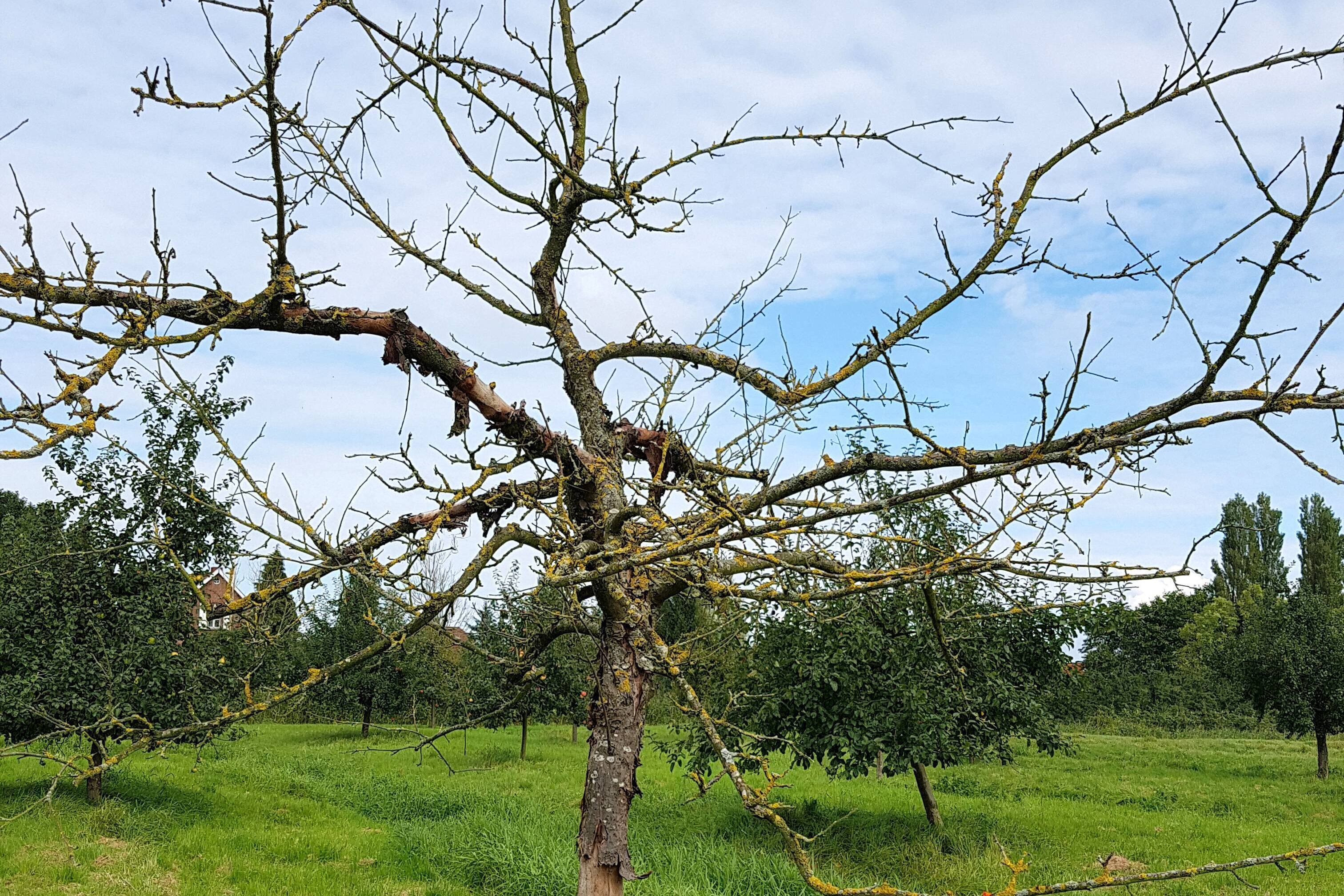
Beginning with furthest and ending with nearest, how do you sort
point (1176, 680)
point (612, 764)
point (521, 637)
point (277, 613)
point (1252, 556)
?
point (1252, 556) < point (1176, 680) < point (521, 637) < point (277, 613) < point (612, 764)

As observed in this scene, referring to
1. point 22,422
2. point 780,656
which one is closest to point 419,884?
point 780,656

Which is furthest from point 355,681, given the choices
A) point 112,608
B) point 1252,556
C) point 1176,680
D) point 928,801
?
point 1252,556

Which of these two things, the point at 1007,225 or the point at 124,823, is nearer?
the point at 1007,225

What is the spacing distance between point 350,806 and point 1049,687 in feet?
36.4

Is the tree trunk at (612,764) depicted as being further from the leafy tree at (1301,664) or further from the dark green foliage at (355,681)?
the leafy tree at (1301,664)

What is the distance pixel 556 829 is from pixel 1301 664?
1747 centimetres

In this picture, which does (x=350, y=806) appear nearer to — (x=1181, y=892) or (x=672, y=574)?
(x=1181, y=892)

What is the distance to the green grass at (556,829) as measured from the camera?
359 inches

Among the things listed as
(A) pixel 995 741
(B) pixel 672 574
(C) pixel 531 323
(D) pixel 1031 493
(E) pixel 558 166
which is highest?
(E) pixel 558 166

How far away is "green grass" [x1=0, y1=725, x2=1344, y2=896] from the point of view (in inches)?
359

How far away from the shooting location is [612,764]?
339 centimetres

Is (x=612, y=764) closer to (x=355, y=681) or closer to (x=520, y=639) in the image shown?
(x=520, y=639)

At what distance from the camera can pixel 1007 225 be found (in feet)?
9.60

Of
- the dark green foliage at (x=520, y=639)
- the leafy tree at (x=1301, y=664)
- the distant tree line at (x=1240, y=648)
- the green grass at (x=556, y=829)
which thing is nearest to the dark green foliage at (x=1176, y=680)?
the distant tree line at (x=1240, y=648)
